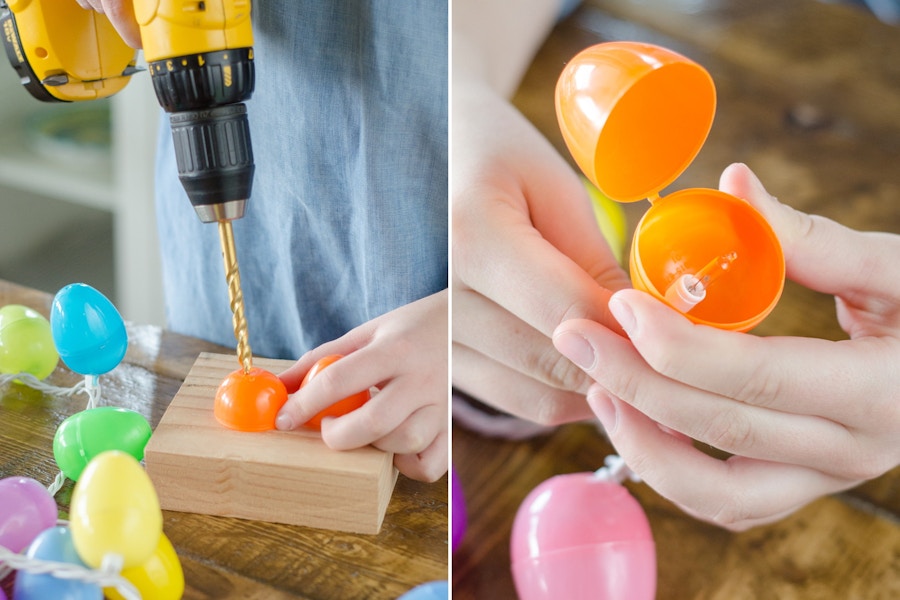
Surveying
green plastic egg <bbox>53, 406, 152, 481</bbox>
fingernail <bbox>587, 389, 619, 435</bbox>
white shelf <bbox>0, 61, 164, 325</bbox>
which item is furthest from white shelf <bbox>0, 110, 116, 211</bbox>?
fingernail <bbox>587, 389, 619, 435</bbox>

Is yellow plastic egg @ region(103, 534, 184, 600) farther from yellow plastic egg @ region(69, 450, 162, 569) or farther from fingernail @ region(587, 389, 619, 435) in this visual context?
fingernail @ region(587, 389, 619, 435)

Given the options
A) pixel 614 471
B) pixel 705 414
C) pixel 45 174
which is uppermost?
pixel 705 414

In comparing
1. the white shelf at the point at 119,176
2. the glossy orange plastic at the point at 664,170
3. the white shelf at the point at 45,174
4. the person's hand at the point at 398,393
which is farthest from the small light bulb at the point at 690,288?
the white shelf at the point at 45,174

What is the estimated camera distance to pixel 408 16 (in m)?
0.39

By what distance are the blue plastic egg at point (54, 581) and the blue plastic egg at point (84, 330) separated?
160 mm

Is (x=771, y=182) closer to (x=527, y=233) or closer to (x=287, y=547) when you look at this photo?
(x=527, y=233)

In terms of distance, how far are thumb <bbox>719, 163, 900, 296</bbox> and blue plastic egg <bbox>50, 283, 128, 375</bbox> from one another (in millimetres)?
315

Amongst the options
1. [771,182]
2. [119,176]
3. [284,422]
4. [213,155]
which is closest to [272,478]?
[284,422]

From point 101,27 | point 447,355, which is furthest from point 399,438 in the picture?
point 101,27

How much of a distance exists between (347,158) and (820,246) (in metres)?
0.22

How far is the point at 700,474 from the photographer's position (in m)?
0.39

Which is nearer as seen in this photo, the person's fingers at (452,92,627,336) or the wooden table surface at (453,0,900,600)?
the person's fingers at (452,92,627,336)

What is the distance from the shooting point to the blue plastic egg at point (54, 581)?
30 cm

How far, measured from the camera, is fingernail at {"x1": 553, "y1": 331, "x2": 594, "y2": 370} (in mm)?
334
